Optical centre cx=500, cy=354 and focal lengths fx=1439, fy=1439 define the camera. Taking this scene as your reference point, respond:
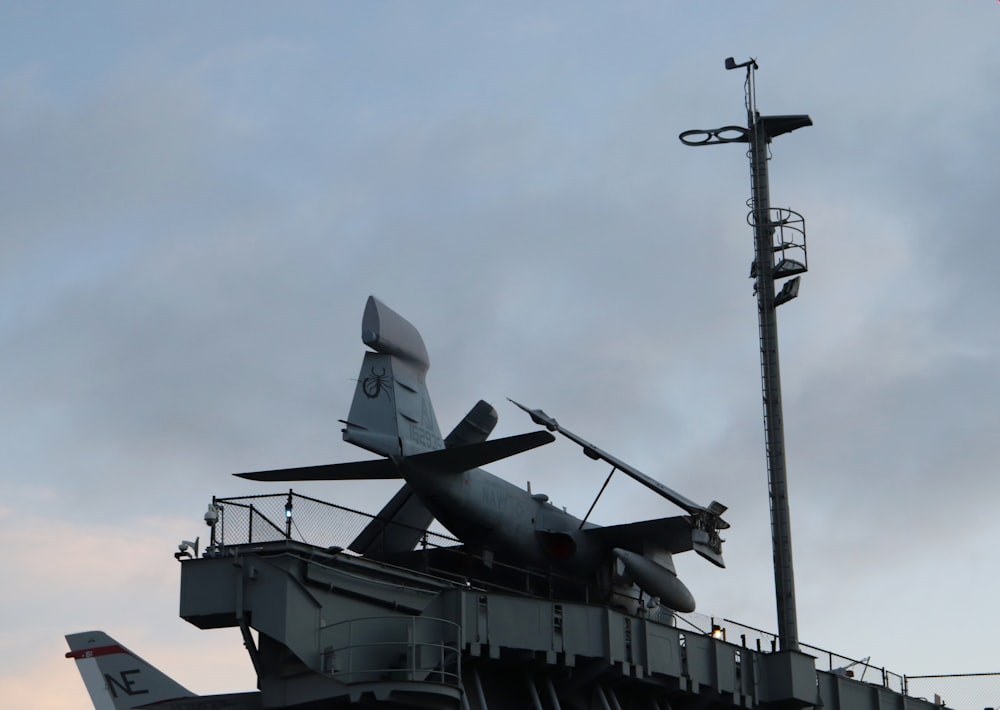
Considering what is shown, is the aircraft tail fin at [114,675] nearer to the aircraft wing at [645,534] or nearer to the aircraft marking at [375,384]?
the aircraft marking at [375,384]

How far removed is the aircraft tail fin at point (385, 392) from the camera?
128ft

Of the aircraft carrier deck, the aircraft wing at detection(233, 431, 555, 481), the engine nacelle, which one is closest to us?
the aircraft carrier deck

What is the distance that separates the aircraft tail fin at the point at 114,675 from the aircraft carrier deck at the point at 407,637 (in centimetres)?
1222

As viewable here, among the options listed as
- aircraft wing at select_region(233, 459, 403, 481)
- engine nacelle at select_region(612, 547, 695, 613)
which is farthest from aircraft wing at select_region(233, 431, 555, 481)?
engine nacelle at select_region(612, 547, 695, 613)

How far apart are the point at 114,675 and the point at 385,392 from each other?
1284 cm

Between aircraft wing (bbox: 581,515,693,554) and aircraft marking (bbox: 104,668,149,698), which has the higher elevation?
aircraft wing (bbox: 581,515,693,554)

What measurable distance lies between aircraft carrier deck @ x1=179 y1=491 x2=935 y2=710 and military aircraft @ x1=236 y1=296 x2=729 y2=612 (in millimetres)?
→ 3867

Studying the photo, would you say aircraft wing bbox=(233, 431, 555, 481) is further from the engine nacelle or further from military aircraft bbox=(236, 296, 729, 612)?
the engine nacelle

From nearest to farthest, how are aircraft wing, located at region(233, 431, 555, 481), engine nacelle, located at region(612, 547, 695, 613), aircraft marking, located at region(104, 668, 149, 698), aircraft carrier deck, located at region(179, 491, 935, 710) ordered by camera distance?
1. aircraft carrier deck, located at region(179, 491, 935, 710)
2. aircraft wing, located at region(233, 431, 555, 481)
3. engine nacelle, located at region(612, 547, 695, 613)
4. aircraft marking, located at region(104, 668, 149, 698)

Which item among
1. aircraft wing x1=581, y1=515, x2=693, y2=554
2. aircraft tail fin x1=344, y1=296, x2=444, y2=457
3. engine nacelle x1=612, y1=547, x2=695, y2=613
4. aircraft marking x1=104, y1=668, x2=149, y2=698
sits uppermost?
aircraft tail fin x1=344, y1=296, x2=444, y2=457

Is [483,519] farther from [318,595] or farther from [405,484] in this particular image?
[318,595]

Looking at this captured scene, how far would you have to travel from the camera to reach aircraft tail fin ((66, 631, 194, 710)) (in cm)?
4328

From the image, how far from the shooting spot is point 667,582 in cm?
4325

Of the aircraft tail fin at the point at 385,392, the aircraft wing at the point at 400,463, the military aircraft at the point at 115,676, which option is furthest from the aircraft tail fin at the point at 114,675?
the aircraft tail fin at the point at 385,392
